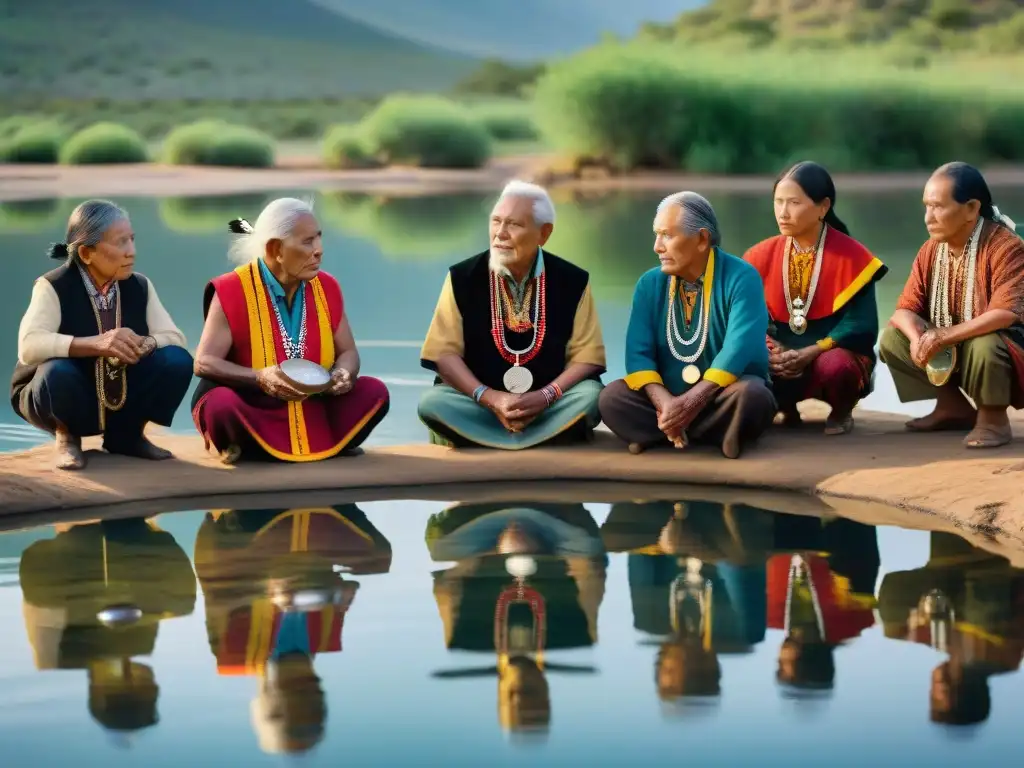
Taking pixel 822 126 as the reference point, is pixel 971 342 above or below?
below

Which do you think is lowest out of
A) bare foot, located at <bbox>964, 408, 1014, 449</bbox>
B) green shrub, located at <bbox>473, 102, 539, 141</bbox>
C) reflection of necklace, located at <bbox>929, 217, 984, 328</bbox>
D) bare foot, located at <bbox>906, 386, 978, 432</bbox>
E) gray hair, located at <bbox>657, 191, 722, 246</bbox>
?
bare foot, located at <bbox>964, 408, 1014, 449</bbox>

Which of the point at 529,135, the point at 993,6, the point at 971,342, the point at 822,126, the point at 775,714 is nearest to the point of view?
the point at 775,714

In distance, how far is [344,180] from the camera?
2458 centimetres

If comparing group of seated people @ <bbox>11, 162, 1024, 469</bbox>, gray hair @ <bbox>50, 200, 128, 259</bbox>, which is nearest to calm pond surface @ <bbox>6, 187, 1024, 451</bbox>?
group of seated people @ <bbox>11, 162, 1024, 469</bbox>

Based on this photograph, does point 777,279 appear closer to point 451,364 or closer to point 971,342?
point 971,342

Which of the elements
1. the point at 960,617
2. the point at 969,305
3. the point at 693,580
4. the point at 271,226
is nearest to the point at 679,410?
the point at 969,305

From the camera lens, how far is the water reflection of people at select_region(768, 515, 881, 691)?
4.51 m

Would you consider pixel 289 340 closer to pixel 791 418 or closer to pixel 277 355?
pixel 277 355

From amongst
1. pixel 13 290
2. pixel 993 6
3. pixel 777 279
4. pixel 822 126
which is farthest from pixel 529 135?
pixel 777 279

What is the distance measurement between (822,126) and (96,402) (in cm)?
1731

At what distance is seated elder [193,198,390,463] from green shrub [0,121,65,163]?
807 inches

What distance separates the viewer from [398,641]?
4.70m

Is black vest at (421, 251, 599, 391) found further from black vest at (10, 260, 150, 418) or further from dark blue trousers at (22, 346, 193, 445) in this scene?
black vest at (10, 260, 150, 418)

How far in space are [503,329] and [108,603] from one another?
2.18m
